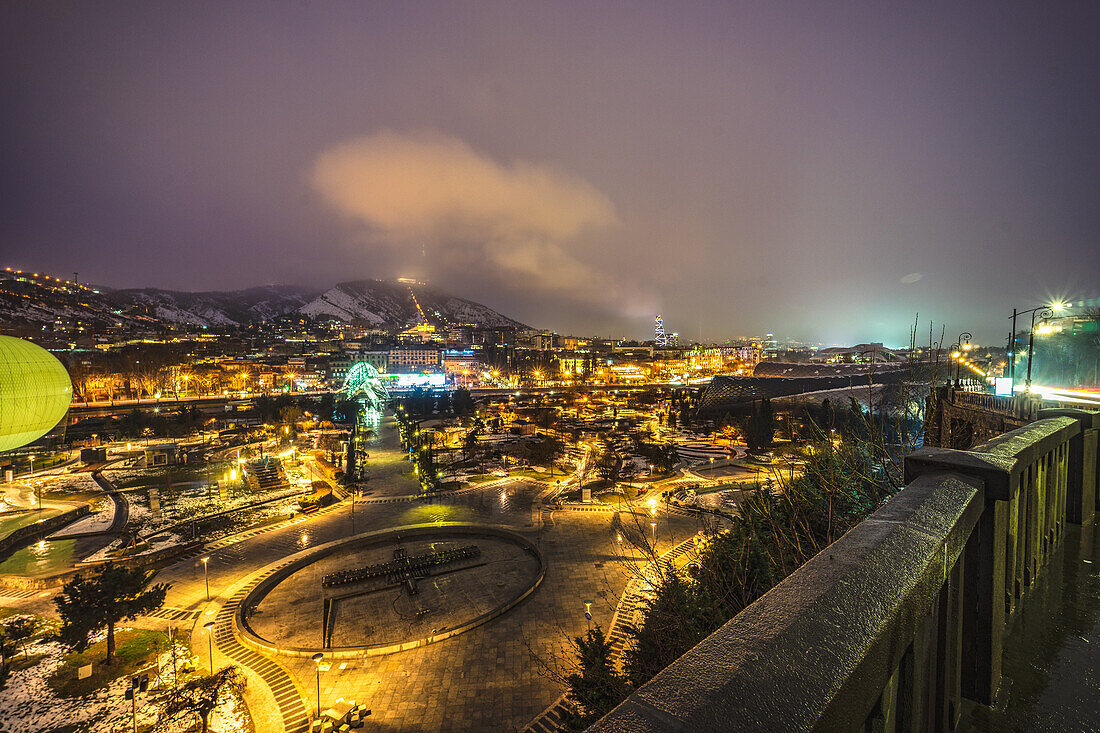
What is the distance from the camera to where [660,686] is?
36.1 inches

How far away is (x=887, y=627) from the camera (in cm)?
111

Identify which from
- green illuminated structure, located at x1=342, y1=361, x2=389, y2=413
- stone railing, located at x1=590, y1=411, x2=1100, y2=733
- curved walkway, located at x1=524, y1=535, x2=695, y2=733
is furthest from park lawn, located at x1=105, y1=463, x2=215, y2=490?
stone railing, located at x1=590, y1=411, x2=1100, y2=733

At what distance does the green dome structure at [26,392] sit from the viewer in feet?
42.3

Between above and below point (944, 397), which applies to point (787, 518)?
below

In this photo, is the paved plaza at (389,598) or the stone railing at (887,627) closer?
the stone railing at (887,627)

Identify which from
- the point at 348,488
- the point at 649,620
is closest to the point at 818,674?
the point at 649,620

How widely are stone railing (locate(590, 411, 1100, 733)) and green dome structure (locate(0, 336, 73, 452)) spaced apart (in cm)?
1940

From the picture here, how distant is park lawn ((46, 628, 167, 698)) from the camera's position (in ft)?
32.7

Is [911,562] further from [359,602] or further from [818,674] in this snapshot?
[359,602]

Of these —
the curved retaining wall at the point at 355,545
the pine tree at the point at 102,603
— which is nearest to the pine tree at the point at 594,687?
the curved retaining wall at the point at 355,545

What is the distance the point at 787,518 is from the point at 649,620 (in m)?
3.85

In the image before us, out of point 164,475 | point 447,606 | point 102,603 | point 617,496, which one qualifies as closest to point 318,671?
point 447,606

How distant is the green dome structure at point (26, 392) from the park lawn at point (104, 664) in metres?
6.79

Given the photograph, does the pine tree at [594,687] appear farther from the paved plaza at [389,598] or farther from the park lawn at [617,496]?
the park lawn at [617,496]
